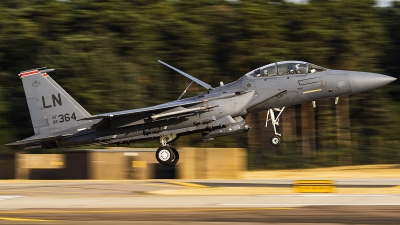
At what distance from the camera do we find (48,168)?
33594 mm

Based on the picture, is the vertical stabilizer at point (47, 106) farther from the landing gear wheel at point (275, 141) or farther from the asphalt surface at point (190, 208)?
the landing gear wheel at point (275, 141)

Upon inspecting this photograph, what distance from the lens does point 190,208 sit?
16.7m

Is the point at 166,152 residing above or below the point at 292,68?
below

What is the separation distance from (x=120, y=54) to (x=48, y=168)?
18.3 m

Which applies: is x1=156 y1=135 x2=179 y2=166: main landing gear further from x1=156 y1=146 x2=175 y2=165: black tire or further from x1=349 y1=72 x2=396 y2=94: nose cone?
x1=349 y1=72 x2=396 y2=94: nose cone

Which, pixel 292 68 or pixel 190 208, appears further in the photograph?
pixel 292 68

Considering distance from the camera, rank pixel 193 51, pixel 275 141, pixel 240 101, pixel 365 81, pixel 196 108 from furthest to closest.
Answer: pixel 193 51
pixel 275 141
pixel 240 101
pixel 196 108
pixel 365 81

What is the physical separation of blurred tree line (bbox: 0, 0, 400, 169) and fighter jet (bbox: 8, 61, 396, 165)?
19596 millimetres

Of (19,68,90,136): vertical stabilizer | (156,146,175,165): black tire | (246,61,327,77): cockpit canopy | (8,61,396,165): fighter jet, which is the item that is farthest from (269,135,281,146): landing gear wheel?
(19,68,90,136): vertical stabilizer

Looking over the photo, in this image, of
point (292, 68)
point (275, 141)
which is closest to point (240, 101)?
point (275, 141)

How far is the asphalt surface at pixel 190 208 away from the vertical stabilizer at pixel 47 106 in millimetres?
2926

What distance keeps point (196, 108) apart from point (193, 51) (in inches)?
1043

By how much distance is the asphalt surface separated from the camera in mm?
14594

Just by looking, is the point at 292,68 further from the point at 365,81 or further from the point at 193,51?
the point at 193,51
